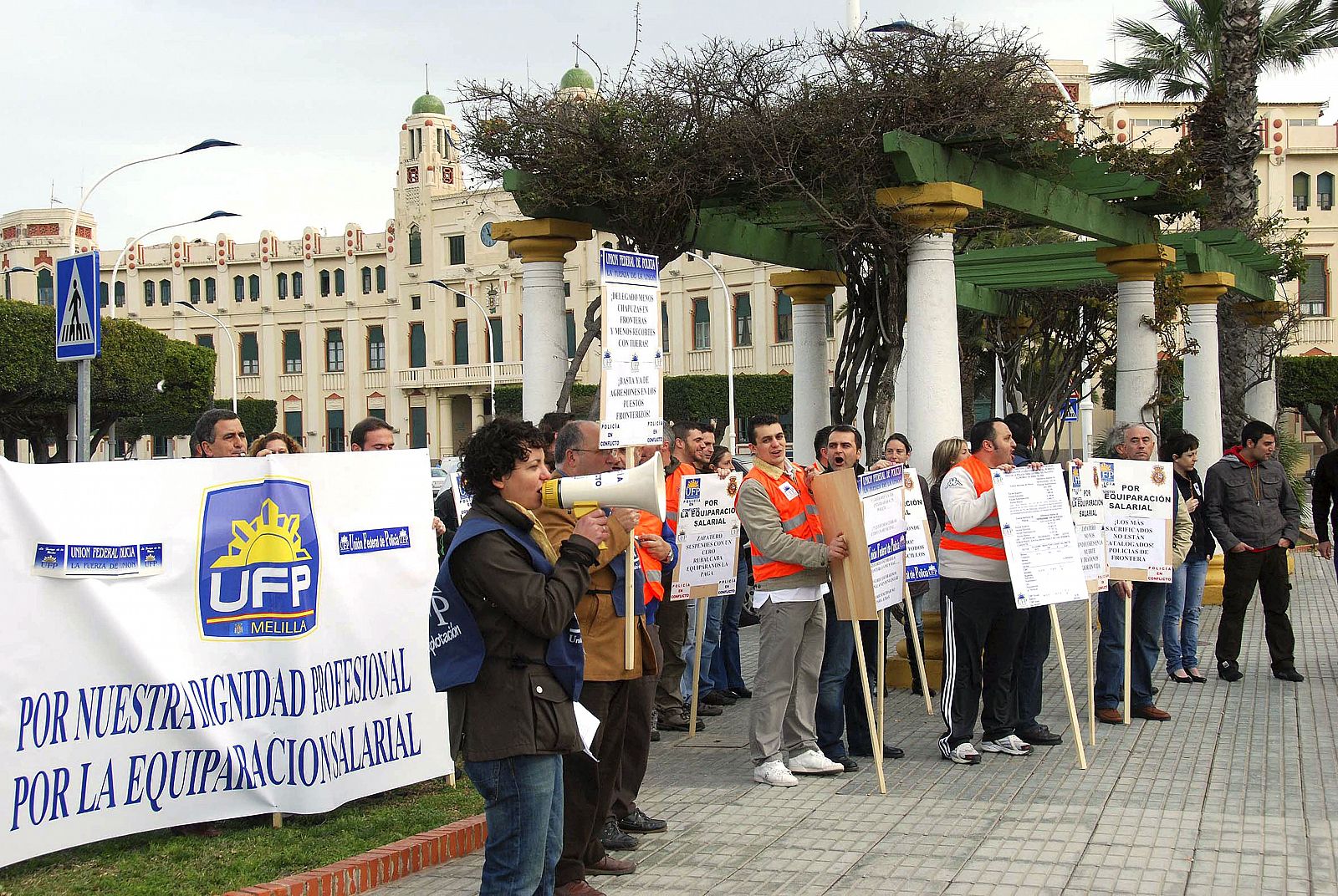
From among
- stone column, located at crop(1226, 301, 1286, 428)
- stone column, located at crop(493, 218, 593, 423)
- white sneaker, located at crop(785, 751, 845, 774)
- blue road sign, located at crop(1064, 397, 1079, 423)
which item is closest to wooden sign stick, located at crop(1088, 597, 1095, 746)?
white sneaker, located at crop(785, 751, 845, 774)

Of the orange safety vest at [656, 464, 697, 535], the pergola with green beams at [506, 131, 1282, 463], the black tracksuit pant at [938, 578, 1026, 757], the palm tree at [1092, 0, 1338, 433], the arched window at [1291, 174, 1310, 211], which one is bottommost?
the black tracksuit pant at [938, 578, 1026, 757]

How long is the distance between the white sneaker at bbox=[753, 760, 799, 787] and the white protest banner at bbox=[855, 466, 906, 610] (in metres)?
1.03

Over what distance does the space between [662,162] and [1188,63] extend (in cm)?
1484

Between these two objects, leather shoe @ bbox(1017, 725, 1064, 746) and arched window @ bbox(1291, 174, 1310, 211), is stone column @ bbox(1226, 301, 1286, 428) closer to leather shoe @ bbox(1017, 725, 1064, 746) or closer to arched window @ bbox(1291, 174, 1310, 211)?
leather shoe @ bbox(1017, 725, 1064, 746)

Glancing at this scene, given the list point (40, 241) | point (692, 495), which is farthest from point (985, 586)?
point (40, 241)

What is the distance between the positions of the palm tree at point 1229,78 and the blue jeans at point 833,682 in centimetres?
1073

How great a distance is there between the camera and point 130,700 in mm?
5977

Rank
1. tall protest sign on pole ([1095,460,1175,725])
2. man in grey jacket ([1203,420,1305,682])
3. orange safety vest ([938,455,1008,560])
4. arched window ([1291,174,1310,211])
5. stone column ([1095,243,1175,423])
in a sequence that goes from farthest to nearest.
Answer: arched window ([1291,174,1310,211]) → stone column ([1095,243,1175,423]) → man in grey jacket ([1203,420,1305,682]) → tall protest sign on pole ([1095,460,1175,725]) → orange safety vest ([938,455,1008,560])

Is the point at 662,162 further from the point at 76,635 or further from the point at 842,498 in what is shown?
the point at 76,635

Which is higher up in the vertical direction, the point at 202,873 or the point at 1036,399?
the point at 1036,399

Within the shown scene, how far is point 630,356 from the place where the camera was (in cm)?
652

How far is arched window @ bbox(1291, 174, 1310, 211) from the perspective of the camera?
49.8 m

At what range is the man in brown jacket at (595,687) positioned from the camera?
5574 mm

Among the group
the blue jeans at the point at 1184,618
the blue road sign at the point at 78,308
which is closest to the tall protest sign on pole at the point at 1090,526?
the blue jeans at the point at 1184,618
